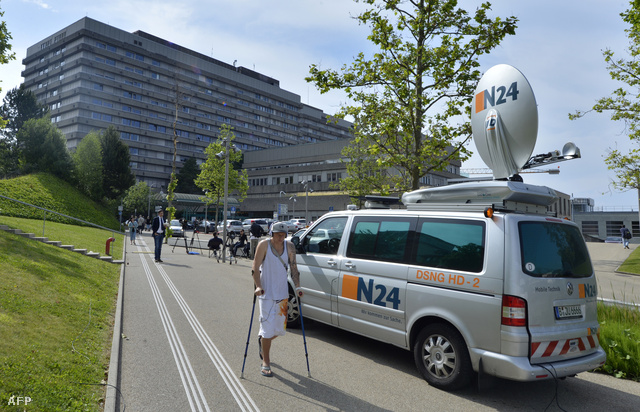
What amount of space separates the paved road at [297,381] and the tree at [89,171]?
1649 inches

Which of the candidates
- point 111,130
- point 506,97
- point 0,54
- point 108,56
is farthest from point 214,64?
point 506,97

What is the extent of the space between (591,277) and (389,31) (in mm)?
9836

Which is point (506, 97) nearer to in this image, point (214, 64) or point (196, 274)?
point (196, 274)

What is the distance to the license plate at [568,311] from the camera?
4242 millimetres

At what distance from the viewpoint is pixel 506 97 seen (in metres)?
7.04

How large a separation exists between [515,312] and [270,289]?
2.60 metres

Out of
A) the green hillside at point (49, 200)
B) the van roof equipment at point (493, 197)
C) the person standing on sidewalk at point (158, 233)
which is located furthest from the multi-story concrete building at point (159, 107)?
the van roof equipment at point (493, 197)

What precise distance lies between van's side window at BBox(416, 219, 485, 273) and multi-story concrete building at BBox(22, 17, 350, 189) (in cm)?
7915

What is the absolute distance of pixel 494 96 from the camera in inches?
286

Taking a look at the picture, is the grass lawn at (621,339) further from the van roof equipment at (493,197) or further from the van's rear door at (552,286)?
the van roof equipment at (493,197)

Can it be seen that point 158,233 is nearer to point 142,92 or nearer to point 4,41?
point 4,41

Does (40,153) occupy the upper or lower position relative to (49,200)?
upper

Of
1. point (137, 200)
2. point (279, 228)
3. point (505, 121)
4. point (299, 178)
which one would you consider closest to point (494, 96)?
point (505, 121)

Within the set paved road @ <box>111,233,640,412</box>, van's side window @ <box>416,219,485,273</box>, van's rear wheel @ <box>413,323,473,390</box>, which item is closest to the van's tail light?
van's side window @ <box>416,219,485,273</box>
